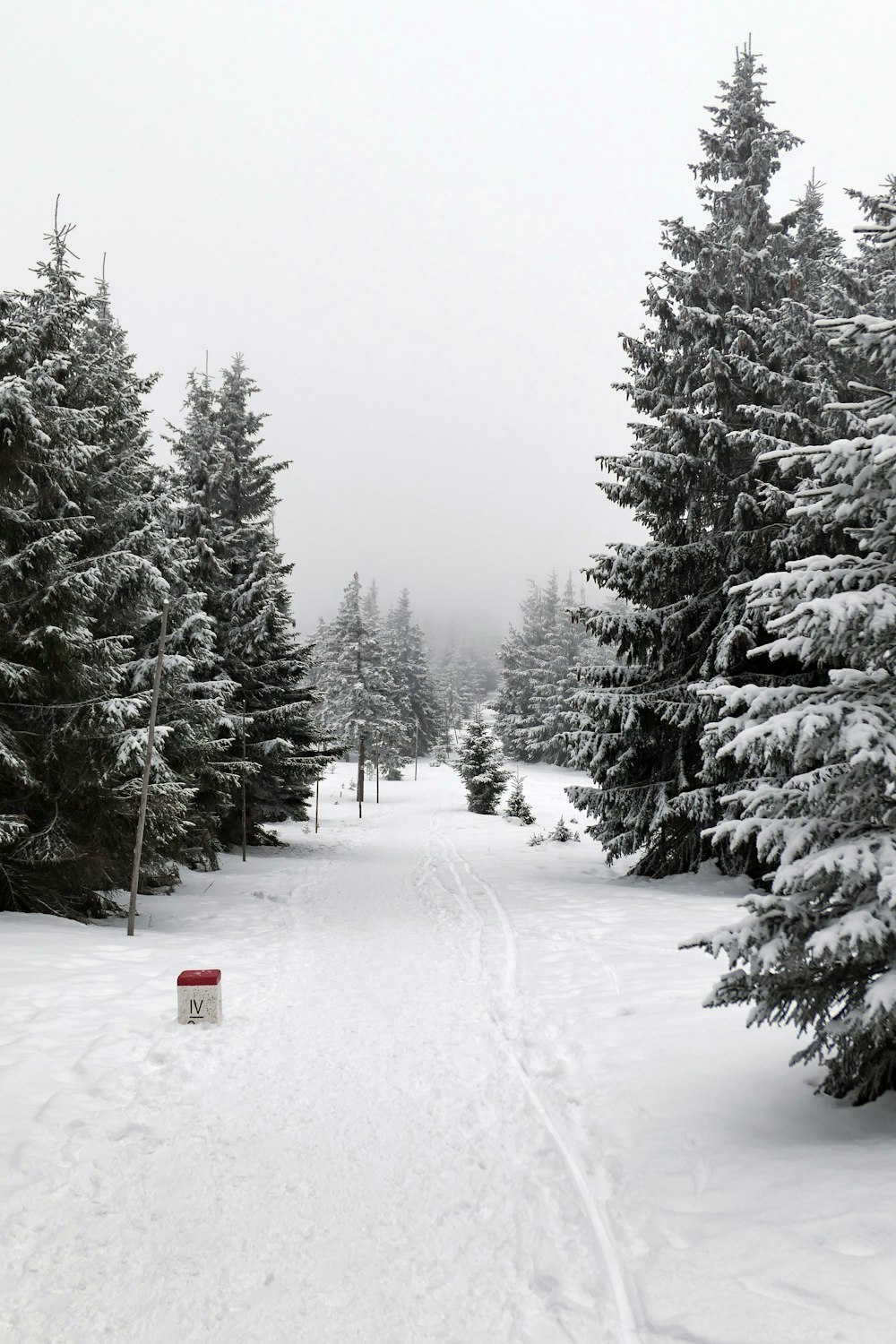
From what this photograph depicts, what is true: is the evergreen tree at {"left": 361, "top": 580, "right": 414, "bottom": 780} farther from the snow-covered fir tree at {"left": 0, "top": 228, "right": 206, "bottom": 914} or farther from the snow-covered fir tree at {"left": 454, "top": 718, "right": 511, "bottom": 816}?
the snow-covered fir tree at {"left": 0, "top": 228, "right": 206, "bottom": 914}

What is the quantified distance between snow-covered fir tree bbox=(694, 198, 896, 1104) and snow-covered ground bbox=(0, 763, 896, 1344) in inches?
33.1

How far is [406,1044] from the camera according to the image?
6.57 meters

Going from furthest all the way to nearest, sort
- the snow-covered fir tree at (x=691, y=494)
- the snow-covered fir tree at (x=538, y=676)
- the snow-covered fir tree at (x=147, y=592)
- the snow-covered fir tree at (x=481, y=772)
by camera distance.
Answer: the snow-covered fir tree at (x=538, y=676)
the snow-covered fir tree at (x=481, y=772)
the snow-covered fir tree at (x=691, y=494)
the snow-covered fir tree at (x=147, y=592)

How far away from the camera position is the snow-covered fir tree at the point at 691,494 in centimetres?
1285

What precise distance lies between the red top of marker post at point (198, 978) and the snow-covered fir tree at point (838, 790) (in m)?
5.01

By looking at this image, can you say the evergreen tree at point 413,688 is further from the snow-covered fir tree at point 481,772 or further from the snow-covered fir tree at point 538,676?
the snow-covered fir tree at point 481,772

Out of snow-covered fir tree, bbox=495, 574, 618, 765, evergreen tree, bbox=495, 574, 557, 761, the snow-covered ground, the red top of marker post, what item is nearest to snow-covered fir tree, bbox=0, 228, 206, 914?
the snow-covered ground

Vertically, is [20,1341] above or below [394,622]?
below

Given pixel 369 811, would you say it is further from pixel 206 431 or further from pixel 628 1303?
pixel 628 1303

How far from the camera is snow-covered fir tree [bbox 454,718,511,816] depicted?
3778 cm

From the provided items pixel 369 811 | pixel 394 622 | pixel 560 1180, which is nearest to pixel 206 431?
pixel 560 1180

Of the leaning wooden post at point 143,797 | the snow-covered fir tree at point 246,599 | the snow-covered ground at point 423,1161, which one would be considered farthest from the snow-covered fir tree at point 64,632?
the snow-covered fir tree at point 246,599

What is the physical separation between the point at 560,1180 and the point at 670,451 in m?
12.6

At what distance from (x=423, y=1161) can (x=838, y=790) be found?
140 inches
